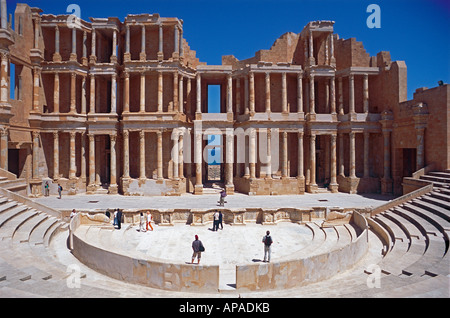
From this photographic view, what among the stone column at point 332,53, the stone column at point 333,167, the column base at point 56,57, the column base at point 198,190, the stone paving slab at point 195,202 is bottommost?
the stone paving slab at point 195,202

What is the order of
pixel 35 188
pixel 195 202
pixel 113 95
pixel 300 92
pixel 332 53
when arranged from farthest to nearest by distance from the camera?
pixel 332 53 → pixel 300 92 → pixel 113 95 → pixel 35 188 → pixel 195 202

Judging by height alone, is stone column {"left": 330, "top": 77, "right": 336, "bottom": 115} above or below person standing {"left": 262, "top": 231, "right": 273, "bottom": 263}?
above

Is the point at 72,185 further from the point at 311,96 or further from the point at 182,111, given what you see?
the point at 311,96

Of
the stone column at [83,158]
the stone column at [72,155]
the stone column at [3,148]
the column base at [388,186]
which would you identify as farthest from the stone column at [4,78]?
the column base at [388,186]

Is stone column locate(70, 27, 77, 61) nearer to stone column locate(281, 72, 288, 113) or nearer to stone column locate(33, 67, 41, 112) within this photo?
stone column locate(33, 67, 41, 112)

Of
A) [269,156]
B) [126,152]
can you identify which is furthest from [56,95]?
[269,156]

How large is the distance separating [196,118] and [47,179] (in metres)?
13.8

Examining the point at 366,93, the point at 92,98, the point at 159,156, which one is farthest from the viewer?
the point at 366,93

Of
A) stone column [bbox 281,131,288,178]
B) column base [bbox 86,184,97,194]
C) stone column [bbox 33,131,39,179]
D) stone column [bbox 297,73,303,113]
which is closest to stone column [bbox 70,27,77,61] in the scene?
stone column [bbox 33,131,39,179]

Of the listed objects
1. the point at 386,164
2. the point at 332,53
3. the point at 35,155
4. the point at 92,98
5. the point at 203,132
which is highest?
the point at 332,53

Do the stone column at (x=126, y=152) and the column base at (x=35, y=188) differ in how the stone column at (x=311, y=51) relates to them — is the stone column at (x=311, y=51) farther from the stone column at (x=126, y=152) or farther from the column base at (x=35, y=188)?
the column base at (x=35, y=188)

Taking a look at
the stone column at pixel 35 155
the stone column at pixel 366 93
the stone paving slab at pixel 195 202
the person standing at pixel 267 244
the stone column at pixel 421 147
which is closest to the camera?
the person standing at pixel 267 244

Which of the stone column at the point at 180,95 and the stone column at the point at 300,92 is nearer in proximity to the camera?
the stone column at the point at 180,95

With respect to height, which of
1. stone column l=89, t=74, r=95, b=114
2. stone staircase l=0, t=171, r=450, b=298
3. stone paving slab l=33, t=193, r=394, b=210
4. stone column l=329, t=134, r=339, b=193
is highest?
stone column l=89, t=74, r=95, b=114
